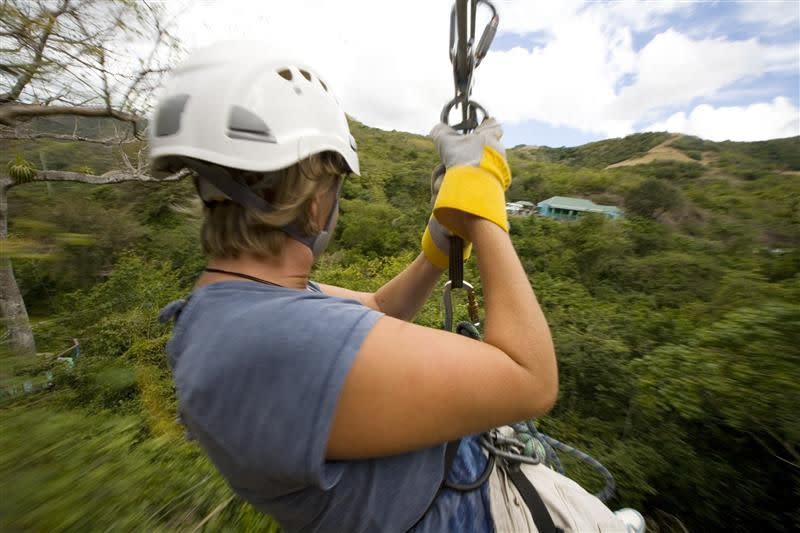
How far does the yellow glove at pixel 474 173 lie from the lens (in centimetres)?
111

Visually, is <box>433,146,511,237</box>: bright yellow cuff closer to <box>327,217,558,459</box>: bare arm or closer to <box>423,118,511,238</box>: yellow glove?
<box>423,118,511,238</box>: yellow glove

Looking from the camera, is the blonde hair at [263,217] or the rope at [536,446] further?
the rope at [536,446]

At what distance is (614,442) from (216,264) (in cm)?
496

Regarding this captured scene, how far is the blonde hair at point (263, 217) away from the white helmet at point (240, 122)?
0.03 m

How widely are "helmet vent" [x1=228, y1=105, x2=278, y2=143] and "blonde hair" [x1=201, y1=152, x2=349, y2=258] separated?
0.30 ft

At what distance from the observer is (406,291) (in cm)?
163

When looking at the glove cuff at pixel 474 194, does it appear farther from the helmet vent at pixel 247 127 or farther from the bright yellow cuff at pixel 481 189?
the helmet vent at pixel 247 127

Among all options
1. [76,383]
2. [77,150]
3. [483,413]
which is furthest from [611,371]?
[76,383]

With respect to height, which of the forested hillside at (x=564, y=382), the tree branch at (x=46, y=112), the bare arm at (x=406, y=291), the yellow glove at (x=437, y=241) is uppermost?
the tree branch at (x=46, y=112)

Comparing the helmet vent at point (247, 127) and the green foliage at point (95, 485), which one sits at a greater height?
the helmet vent at point (247, 127)

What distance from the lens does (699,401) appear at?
11.5 ft

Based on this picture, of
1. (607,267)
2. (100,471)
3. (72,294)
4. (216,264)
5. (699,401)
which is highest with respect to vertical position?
(216,264)

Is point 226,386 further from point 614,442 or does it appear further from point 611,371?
point 611,371

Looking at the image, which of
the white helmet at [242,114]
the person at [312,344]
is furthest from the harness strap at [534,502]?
the white helmet at [242,114]
